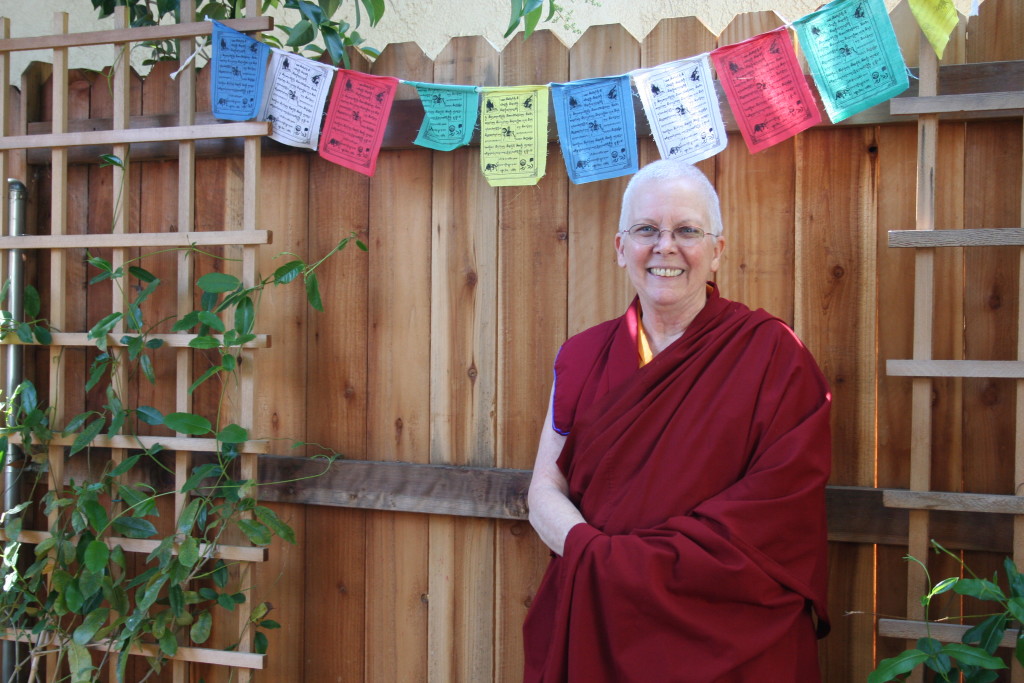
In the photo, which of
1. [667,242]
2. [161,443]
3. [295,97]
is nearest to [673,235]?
[667,242]

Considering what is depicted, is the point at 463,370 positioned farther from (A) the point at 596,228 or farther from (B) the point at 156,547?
(B) the point at 156,547

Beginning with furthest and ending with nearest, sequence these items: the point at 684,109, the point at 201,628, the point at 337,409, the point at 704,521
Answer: the point at 337,409 < the point at 201,628 < the point at 684,109 < the point at 704,521

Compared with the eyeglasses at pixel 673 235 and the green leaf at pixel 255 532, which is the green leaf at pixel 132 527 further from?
the eyeglasses at pixel 673 235

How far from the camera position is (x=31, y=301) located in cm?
226

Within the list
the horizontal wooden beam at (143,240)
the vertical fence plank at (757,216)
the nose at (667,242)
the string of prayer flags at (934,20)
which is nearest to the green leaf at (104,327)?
the horizontal wooden beam at (143,240)

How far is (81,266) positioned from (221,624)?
1.11 m

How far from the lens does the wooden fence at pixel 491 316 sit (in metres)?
1.83

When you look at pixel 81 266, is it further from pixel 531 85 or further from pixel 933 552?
pixel 933 552

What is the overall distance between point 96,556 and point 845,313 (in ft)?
6.24

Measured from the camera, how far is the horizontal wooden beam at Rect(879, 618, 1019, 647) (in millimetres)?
1701

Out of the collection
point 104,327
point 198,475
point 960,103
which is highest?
point 960,103

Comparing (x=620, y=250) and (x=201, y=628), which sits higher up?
(x=620, y=250)

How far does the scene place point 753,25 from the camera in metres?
1.93

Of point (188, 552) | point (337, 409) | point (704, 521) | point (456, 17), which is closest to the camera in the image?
point (704, 521)
